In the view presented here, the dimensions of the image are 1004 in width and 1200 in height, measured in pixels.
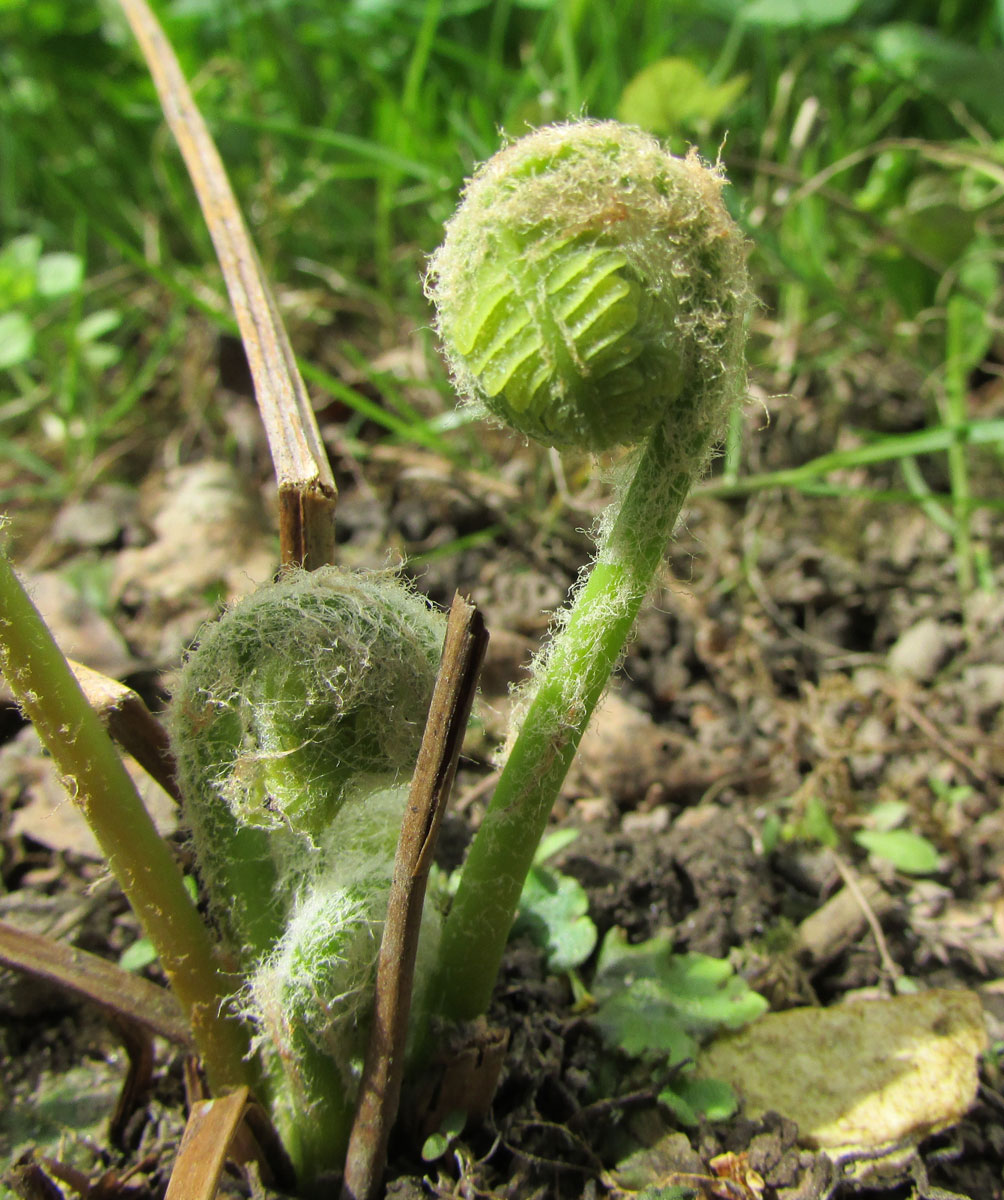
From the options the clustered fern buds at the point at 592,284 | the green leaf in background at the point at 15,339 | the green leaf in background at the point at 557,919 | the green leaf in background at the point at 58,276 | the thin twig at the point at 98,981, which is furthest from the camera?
the green leaf in background at the point at 58,276

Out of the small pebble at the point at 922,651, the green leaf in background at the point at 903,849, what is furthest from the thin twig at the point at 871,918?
the small pebble at the point at 922,651

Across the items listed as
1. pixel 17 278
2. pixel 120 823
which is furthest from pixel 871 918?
pixel 17 278

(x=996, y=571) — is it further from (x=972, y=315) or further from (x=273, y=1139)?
(x=273, y=1139)

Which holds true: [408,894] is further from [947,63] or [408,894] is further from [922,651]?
[947,63]

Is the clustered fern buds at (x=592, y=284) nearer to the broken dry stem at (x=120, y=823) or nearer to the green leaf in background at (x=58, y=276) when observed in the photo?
the broken dry stem at (x=120, y=823)

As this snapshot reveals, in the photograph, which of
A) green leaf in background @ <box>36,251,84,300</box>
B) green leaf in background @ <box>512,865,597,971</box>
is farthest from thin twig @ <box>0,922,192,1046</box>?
green leaf in background @ <box>36,251,84,300</box>

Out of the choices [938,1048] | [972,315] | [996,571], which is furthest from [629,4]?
[938,1048]
